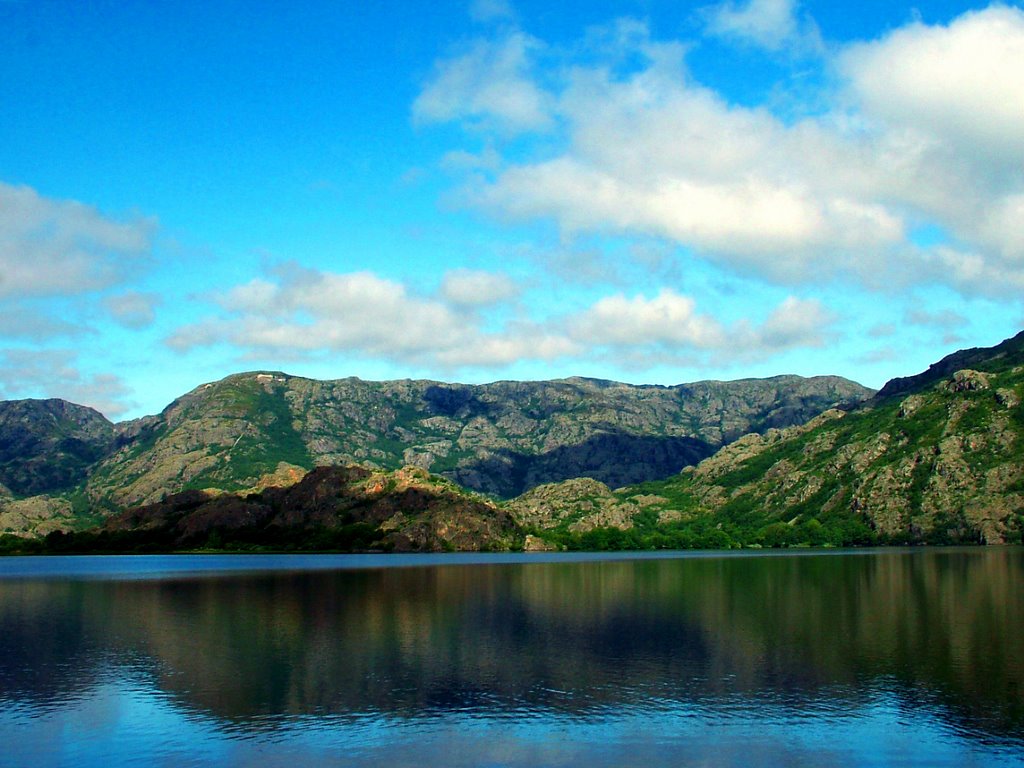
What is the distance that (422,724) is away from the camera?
5800 centimetres

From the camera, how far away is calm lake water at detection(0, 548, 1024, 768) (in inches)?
2089

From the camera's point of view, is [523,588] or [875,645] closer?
[875,645]

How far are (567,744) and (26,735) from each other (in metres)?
34.8

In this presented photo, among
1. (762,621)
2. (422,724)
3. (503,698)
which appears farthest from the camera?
(762,621)

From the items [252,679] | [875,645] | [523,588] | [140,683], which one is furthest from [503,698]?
[523,588]

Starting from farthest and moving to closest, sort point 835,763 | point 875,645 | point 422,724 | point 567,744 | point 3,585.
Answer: point 3,585
point 875,645
point 422,724
point 567,744
point 835,763

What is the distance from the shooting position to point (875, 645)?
9081cm

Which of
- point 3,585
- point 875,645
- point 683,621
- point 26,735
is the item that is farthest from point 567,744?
point 3,585

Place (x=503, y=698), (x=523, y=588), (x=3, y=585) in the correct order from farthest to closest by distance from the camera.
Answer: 1. (x=3, y=585)
2. (x=523, y=588)
3. (x=503, y=698)

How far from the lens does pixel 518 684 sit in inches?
2820

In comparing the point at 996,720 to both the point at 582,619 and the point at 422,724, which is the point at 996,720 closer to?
the point at 422,724

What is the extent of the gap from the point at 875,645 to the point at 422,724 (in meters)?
54.6

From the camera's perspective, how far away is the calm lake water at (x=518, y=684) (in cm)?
5306

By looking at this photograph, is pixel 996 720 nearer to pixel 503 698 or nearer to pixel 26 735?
pixel 503 698
